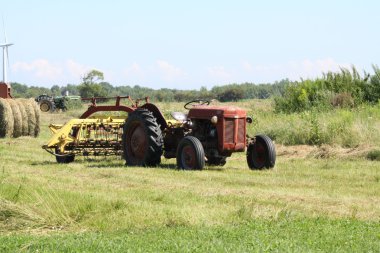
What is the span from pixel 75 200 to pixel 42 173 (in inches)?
182

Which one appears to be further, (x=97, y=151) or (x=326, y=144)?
(x=326, y=144)

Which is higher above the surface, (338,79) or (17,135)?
(338,79)

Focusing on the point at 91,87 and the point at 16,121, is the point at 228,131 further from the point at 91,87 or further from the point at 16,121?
the point at 91,87

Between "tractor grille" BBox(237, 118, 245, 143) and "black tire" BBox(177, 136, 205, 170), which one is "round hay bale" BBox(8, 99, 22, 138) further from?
"tractor grille" BBox(237, 118, 245, 143)

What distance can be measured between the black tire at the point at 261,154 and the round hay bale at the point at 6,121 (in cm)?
1227

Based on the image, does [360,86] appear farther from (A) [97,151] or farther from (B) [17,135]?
(A) [97,151]

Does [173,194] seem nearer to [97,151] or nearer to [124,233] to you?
[124,233]

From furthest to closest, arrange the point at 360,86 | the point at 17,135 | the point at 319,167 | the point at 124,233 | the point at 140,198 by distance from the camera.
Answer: the point at 360,86 < the point at 17,135 < the point at 319,167 < the point at 140,198 < the point at 124,233

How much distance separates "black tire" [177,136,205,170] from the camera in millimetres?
15062

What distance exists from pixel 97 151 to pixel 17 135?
974cm

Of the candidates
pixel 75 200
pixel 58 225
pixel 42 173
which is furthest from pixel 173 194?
pixel 42 173

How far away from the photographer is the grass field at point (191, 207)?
7.70 m

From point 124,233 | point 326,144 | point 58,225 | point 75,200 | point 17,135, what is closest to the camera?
point 124,233

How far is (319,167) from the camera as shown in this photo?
15758 millimetres
